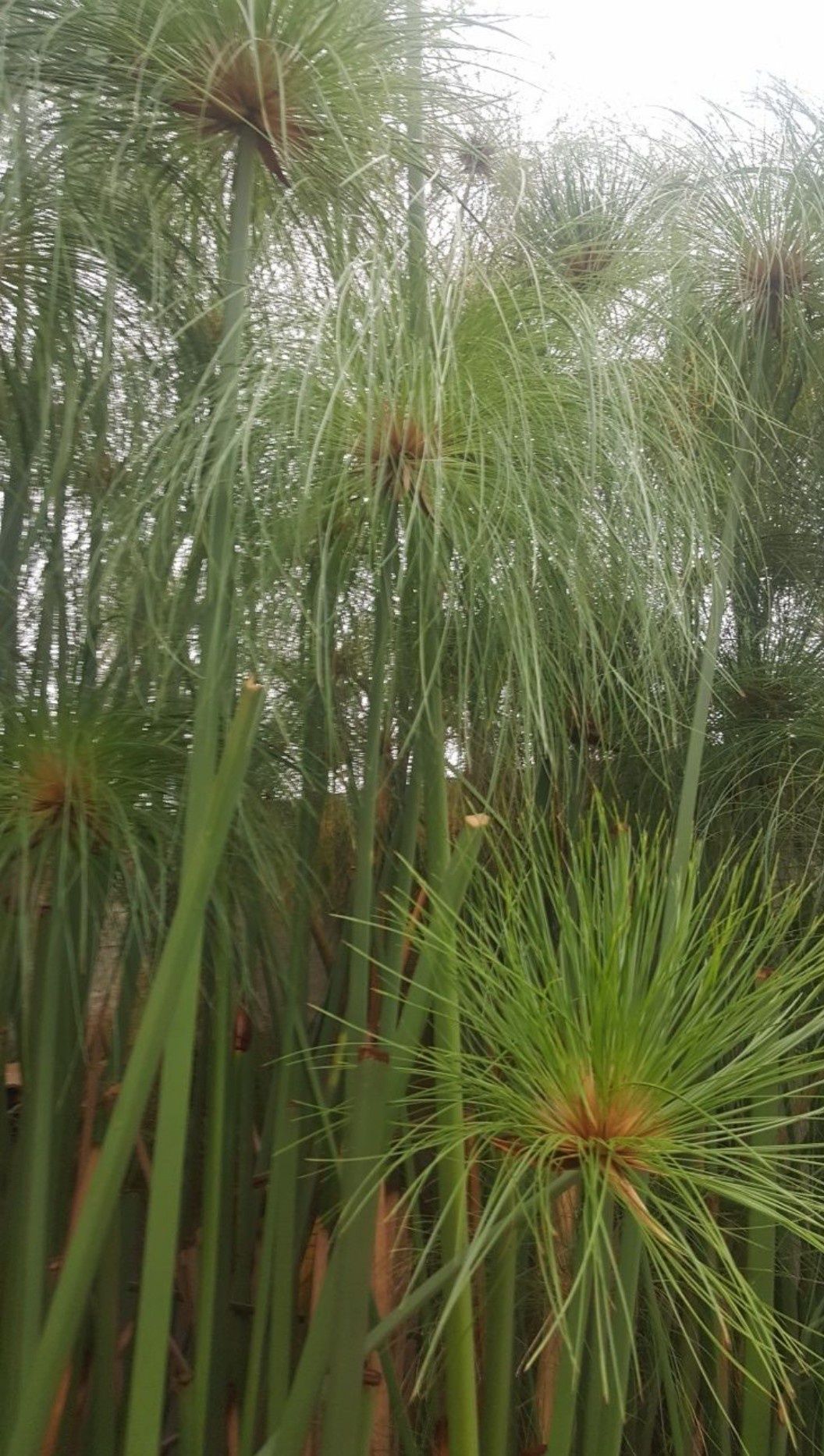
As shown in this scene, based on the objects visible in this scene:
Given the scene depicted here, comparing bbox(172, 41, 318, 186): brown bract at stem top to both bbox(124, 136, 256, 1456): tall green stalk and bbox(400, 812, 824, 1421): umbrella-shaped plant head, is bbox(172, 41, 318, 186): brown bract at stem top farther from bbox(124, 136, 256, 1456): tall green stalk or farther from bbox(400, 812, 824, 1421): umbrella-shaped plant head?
bbox(400, 812, 824, 1421): umbrella-shaped plant head

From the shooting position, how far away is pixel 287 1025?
102 centimetres

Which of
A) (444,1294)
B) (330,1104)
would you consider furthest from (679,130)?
(444,1294)

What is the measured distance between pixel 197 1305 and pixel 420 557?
0.56m

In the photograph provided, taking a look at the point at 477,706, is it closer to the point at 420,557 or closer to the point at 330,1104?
the point at 420,557

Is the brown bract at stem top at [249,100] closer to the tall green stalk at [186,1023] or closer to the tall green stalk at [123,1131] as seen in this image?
the tall green stalk at [186,1023]

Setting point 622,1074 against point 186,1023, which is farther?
point 186,1023

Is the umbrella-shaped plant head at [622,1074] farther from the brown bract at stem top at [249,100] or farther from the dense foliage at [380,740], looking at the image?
the brown bract at stem top at [249,100]

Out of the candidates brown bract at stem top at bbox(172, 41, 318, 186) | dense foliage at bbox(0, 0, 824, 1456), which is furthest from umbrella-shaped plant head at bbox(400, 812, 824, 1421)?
brown bract at stem top at bbox(172, 41, 318, 186)

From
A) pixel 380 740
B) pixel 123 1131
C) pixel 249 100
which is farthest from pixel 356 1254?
pixel 249 100

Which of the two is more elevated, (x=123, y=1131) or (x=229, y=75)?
(x=229, y=75)

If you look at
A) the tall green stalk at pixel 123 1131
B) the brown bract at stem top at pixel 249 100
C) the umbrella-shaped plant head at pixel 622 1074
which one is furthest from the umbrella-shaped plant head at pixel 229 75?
the umbrella-shaped plant head at pixel 622 1074

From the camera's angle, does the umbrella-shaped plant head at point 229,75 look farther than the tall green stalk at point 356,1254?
Yes

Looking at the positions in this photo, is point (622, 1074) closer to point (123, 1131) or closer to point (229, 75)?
point (123, 1131)

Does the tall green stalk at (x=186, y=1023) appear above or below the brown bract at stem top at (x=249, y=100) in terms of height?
below
